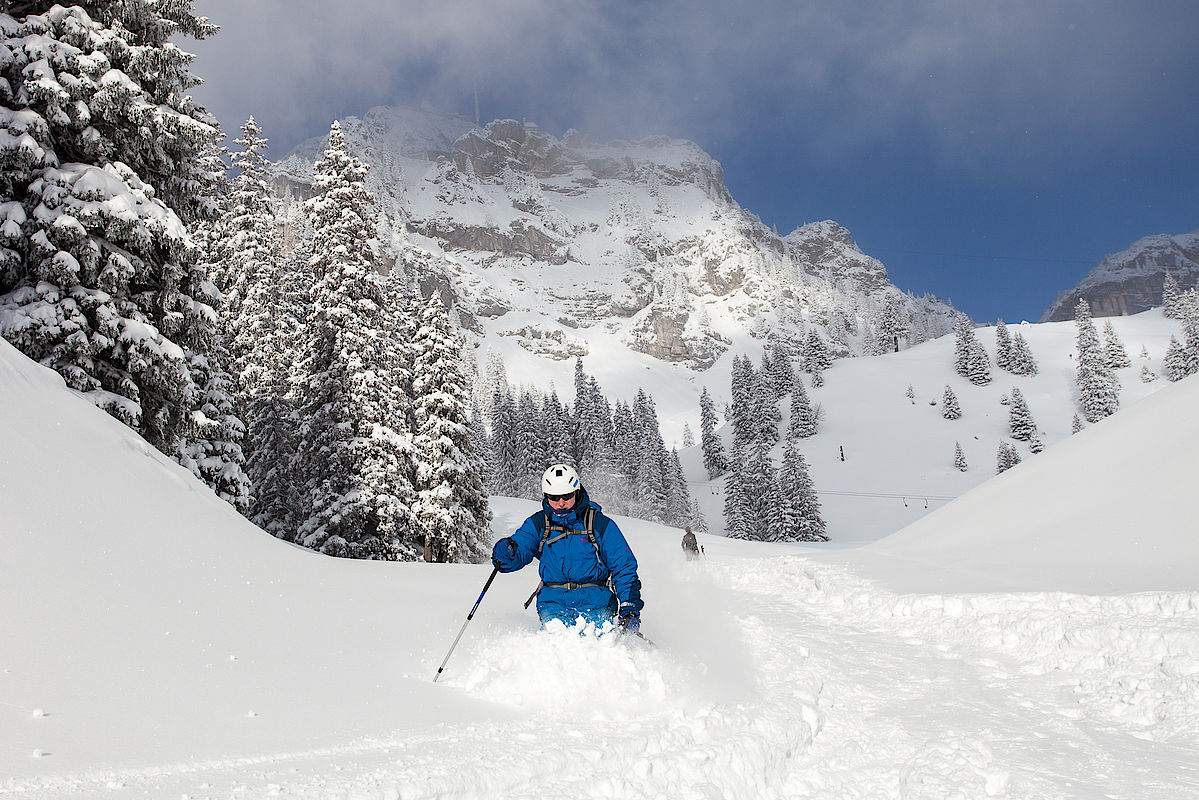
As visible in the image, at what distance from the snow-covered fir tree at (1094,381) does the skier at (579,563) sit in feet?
286

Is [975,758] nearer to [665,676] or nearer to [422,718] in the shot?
[665,676]

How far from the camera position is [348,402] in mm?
19703

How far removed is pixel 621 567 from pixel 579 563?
0.41m

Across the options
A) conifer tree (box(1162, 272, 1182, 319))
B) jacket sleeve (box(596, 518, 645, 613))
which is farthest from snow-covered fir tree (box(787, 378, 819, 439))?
jacket sleeve (box(596, 518, 645, 613))

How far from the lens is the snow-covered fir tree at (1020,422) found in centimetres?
7456

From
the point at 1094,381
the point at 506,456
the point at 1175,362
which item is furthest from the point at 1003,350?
the point at 506,456

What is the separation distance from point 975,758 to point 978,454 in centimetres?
8037

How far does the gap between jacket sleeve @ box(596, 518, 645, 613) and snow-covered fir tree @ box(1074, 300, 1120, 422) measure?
8699cm

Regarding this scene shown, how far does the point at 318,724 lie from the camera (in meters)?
4.10

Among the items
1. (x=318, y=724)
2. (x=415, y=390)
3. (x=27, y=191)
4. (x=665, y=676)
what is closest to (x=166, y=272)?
(x=27, y=191)

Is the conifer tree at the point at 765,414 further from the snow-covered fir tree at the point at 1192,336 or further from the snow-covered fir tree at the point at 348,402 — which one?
the snow-covered fir tree at the point at 348,402

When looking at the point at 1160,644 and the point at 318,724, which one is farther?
the point at 1160,644

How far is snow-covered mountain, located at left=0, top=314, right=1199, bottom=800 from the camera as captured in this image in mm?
3576

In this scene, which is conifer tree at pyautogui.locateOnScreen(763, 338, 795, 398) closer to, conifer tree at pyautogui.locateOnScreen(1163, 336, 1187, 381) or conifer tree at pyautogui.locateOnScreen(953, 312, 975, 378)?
conifer tree at pyautogui.locateOnScreen(953, 312, 975, 378)
